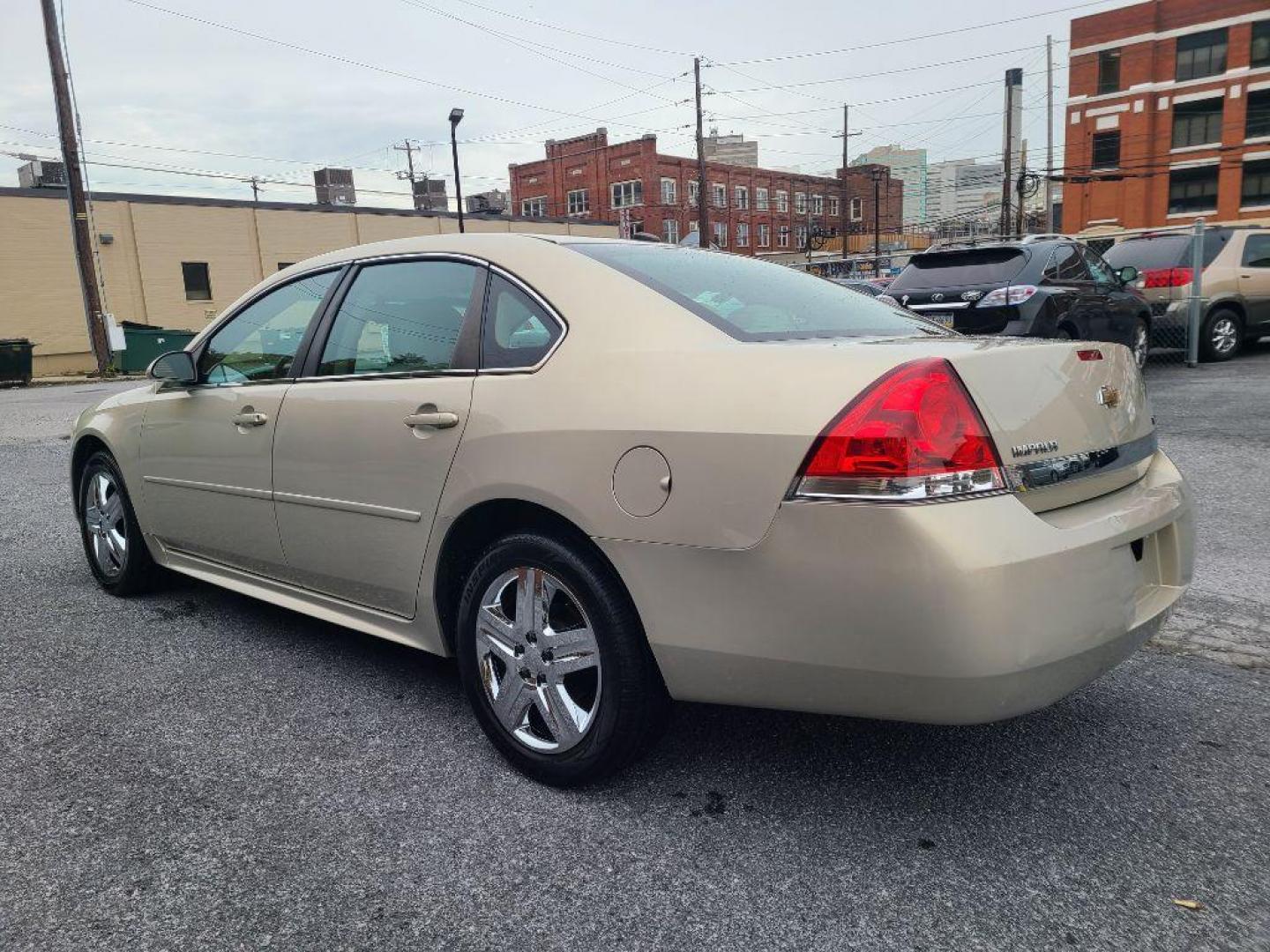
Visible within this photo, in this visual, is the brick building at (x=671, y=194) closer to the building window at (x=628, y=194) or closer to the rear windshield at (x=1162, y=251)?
the building window at (x=628, y=194)

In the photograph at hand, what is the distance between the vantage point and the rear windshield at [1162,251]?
1230 cm

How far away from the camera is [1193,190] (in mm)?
45312

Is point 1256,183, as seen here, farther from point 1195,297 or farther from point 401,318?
point 401,318

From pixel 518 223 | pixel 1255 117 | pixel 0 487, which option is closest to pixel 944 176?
pixel 1255 117

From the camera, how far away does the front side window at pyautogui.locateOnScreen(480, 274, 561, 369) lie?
2719mm

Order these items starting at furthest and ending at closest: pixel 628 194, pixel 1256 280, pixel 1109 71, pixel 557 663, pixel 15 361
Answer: pixel 628 194
pixel 1109 71
pixel 15 361
pixel 1256 280
pixel 557 663

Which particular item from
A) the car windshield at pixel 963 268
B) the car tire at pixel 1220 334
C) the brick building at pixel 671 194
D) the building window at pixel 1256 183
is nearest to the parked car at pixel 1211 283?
the car tire at pixel 1220 334

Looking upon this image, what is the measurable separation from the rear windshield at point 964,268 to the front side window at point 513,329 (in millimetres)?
6799

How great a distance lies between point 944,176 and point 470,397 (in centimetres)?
10599

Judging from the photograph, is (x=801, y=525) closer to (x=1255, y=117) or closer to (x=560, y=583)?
(x=560, y=583)

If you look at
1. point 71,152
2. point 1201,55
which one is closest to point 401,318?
point 71,152

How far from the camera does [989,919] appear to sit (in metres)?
2.02

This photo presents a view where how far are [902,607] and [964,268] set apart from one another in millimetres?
7832

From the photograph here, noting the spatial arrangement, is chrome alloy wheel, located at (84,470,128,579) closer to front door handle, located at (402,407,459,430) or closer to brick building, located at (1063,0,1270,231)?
front door handle, located at (402,407,459,430)
